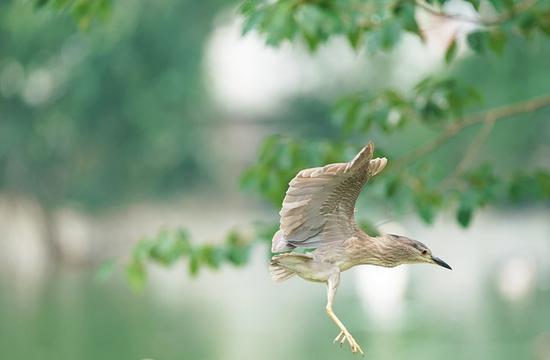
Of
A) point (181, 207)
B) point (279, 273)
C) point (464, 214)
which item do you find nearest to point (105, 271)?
point (464, 214)

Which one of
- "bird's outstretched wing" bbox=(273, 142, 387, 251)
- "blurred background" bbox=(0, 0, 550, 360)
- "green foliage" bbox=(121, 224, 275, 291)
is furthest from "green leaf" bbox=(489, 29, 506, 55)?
"blurred background" bbox=(0, 0, 550, 360)

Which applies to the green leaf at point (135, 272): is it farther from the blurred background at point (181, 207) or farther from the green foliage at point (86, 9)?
the blurred background at point (181, 207)

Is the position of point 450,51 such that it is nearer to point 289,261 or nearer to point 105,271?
point 105,271

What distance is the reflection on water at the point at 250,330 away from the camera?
10.8 m

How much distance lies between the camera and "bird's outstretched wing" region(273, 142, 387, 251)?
1098 mm

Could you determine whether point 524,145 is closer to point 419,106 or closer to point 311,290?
point 311,290

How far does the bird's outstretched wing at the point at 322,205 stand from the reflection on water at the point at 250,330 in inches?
302

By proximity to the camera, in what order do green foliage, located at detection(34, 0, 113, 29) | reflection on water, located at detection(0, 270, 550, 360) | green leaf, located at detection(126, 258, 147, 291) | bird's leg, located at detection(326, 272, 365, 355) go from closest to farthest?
1. bird's leg, located at detection(326, 272, 365, 355)
2. green foliage, located at detection(34, 0, 113, 29)
3. green leaf, located at detection(126, 258, 147, 291)
4. reflection on water, located at detection(0, 270, 550, 360)

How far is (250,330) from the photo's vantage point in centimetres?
1227

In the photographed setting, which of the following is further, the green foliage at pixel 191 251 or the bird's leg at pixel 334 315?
the green foliage at pixel 191 251

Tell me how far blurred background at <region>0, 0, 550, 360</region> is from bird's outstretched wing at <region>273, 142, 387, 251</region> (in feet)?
24.5

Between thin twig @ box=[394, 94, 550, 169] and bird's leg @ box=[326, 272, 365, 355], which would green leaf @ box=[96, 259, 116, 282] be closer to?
thin twig @ box=[394, 94, 550, 169]

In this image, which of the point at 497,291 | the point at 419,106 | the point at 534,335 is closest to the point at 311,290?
the point at 497,291

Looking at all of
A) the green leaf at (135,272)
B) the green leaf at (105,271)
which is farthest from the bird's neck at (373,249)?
the green leaf at (105,271)
